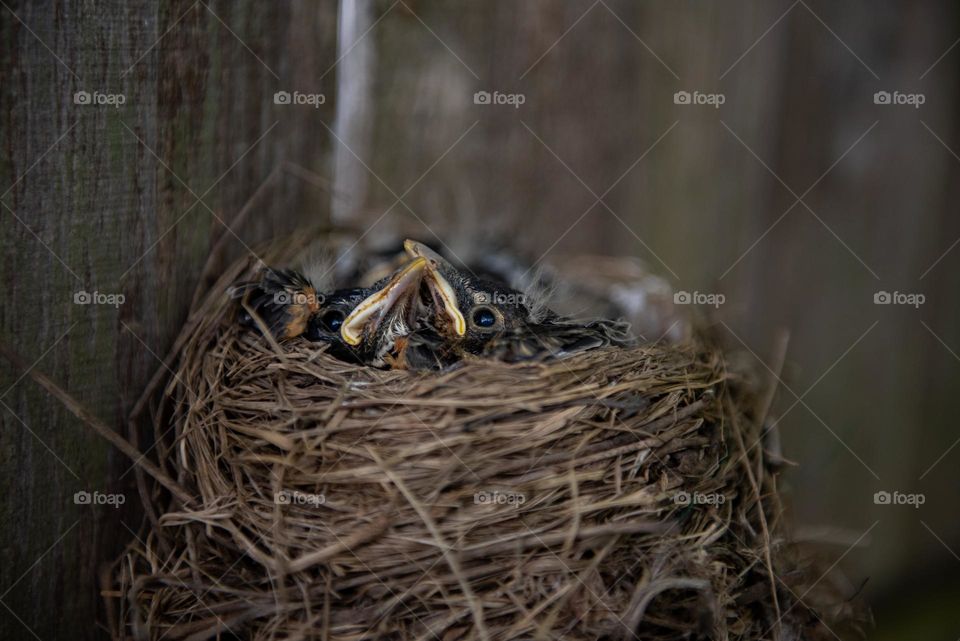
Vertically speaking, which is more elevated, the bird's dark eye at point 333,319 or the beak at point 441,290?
the beak at point 441,290

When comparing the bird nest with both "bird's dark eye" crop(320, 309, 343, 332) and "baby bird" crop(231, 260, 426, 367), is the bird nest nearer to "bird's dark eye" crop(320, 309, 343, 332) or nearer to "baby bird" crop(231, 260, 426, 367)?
"baby bird" crop(231, 260, 426, 367)

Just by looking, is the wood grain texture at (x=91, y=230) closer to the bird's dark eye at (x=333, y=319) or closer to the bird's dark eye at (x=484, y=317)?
the bird's dark eye at (x=333, y=319)

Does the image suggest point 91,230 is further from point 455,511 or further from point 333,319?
point 455,511

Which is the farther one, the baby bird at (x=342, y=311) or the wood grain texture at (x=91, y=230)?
the baby bird at (x=342, y=311)

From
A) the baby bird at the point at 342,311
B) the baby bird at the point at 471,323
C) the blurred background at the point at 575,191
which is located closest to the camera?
the blurred background at the point at 575,191

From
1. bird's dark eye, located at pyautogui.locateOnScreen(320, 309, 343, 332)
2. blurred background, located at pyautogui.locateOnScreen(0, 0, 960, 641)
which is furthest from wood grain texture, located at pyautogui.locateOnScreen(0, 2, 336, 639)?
bird's dark eye, located at pyautogui.locateOnScreen(320, 309, 343, 332)

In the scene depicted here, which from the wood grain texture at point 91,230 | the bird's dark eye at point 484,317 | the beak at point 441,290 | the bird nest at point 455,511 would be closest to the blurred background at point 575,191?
the wood grain texture at point 91,230
